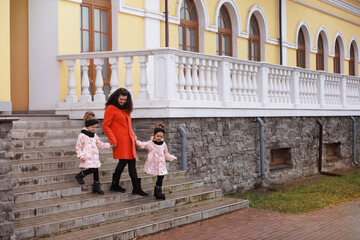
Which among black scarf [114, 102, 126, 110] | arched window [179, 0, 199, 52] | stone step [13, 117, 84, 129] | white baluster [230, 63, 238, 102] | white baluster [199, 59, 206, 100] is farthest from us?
arched window [179, 0, 199, 52]

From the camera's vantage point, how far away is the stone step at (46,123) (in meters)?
9.65

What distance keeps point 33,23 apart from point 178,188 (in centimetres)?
493

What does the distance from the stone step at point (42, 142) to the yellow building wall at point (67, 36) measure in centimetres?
194

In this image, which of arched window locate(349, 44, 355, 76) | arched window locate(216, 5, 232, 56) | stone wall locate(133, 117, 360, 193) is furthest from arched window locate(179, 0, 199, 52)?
arched window locate(349, 44, 355, 76)

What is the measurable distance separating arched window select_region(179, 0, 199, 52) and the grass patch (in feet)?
16.5

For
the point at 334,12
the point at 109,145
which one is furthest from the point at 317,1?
the point at 109,145

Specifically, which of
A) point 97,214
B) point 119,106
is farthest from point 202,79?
point 97,214

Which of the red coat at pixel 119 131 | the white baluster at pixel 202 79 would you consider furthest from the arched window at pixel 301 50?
the red coat at pixel 119 131

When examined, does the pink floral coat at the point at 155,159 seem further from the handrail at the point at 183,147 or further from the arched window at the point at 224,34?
the arched window at the point at 224,34

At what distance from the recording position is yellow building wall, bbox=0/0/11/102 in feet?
32.4

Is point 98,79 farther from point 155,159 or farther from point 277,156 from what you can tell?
point 277,156

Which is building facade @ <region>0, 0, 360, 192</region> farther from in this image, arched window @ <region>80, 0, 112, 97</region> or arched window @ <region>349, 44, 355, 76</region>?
arched window @ <region>349, 44, 355, 76</region>

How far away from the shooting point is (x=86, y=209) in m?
7.41

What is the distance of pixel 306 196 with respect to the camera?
11.0 metres
